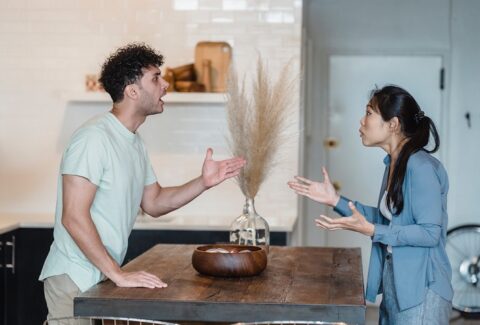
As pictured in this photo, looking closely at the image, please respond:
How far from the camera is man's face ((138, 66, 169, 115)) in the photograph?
10.7 feet

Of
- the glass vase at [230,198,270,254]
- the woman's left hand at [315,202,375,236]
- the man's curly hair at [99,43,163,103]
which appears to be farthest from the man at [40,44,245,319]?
the woman's left hand at [315,202,375,236]

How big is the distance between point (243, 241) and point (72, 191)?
906mm

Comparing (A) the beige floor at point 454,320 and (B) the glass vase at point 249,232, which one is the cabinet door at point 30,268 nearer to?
(B) the glass vase at point 249,232

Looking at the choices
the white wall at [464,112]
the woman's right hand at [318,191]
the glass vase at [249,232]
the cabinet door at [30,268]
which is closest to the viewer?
the woman's right hand at [318,191]

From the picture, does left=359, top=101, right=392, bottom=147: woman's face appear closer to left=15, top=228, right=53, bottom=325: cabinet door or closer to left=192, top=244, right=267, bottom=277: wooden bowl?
left=192, top=244, right=267, bottom=277: wooden bowl

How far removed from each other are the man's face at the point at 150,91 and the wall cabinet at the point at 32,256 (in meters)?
1.65

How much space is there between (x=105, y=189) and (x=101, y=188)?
0.02 meters

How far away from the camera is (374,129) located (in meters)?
3.25

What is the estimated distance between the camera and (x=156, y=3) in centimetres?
533

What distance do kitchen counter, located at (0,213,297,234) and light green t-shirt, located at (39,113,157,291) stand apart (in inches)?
64.3

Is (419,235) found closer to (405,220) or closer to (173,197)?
(405,220)

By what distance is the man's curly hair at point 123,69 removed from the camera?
10.7 feet

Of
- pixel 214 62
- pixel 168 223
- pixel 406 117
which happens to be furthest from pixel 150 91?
pixel 214 62

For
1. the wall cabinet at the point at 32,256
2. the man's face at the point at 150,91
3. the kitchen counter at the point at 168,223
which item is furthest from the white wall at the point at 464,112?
the man's face at the point at 150,91
